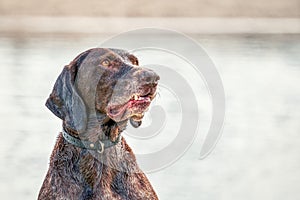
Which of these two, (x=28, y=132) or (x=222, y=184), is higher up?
(x=28, y=132)

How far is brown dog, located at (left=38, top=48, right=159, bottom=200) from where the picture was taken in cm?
219

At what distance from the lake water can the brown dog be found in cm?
150

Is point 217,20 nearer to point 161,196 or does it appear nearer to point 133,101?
point 161,196

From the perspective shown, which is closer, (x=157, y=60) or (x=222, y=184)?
(x=222, y=184)

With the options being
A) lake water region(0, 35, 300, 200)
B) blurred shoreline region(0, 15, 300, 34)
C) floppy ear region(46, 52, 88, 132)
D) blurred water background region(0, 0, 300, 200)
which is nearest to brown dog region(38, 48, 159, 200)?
floppy ear region(46, 52, 88, 132)

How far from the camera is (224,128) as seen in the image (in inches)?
194

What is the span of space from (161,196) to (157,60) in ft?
9.00

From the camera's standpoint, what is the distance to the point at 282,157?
4359 millimetres

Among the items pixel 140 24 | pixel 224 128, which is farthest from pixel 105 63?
pixel 140 24

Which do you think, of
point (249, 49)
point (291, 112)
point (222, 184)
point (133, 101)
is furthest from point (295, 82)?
point (133, 101)

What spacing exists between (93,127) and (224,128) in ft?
9.06

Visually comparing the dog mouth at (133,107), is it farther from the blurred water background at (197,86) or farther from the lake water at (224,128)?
the lake water at (224,128)

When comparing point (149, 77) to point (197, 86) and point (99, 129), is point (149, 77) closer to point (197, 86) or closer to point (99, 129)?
point (99, 129)

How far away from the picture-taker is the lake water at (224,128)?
3.92m
